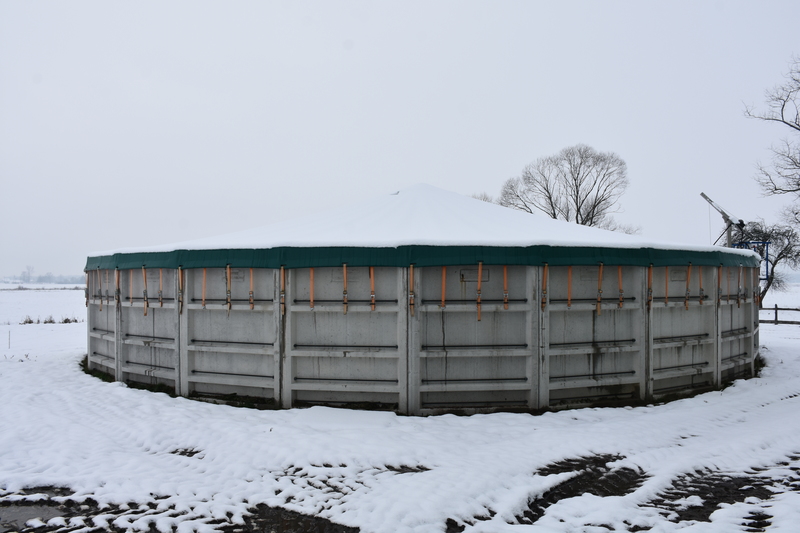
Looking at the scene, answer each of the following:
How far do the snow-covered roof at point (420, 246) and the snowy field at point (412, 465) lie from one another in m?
2.36

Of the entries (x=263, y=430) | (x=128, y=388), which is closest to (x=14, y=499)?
(x=263, y=430)

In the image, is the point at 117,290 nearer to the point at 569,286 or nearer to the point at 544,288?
the point at 544,288

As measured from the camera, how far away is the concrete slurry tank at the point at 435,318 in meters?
7.42

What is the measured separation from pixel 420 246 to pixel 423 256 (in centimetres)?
16

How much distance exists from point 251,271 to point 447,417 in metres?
3.89

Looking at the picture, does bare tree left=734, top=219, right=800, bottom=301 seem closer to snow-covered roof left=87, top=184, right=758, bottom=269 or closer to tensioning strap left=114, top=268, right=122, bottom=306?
snow-covered roof left=87, top=184, right=758, bottom=269

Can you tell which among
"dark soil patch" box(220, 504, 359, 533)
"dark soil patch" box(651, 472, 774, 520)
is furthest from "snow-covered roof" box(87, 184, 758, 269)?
"dark soil patch" box(220, 504, 359, 533)

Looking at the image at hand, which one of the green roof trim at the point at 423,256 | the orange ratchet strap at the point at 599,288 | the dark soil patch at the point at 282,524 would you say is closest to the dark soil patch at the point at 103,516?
the dark soil patch at the point at 282,524

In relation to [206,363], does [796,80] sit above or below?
above

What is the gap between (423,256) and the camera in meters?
7.25

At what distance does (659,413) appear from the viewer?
7504mm

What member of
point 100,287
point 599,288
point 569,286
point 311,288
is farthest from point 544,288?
point 100,287

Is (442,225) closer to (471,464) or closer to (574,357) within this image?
(574,357)

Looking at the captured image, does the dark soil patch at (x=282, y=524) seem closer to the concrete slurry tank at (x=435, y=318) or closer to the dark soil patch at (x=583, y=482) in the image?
the dark soil patch at (x=583, y=482)
